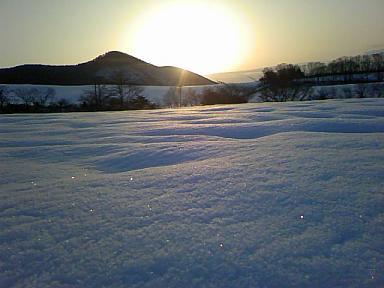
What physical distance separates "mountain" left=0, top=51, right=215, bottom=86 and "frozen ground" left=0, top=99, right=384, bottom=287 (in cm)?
7009

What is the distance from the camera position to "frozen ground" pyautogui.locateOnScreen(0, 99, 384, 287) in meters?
1.27

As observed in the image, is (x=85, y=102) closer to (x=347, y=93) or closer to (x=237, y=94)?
(x=237, y=94)

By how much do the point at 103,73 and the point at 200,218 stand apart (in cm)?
8739

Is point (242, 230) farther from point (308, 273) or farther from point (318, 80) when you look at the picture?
point (318, 80)

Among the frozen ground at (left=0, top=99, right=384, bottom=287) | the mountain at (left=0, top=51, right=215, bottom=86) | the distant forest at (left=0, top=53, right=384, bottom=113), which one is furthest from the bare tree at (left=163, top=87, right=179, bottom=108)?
the frozen ground at (left=0, top=99, right=384, bottom=287)

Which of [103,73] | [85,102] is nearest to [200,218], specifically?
[85,102]

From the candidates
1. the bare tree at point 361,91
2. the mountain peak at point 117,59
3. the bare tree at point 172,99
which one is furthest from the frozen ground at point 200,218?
the mountain peak at point 117,59

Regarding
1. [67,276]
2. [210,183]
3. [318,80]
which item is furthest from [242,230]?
[318,80]

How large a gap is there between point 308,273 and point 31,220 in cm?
148

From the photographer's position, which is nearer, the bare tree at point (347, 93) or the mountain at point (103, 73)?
the bare tree at point (347, 93)

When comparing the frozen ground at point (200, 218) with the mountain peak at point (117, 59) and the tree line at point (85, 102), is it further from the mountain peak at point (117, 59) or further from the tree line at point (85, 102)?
the mountain peak at point (117, 59)

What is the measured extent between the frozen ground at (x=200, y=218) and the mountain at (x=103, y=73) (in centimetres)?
7009

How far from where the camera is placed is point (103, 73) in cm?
8356

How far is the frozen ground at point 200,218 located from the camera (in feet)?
4.17
